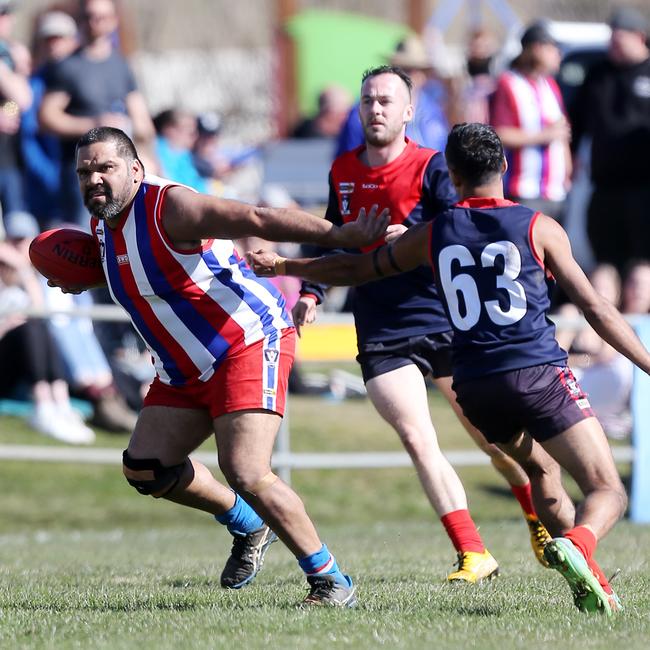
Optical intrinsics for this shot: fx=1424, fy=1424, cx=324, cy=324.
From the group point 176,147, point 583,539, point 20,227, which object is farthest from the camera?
point 176,147

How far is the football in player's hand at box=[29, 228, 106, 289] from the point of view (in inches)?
248

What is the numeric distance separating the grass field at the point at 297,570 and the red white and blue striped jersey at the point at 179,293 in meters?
1.07

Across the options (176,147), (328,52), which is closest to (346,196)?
(176,147)

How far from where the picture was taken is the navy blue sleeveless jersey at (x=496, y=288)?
554cm

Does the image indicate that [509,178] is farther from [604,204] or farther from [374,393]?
[374,393]

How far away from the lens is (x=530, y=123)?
11562 millimetres

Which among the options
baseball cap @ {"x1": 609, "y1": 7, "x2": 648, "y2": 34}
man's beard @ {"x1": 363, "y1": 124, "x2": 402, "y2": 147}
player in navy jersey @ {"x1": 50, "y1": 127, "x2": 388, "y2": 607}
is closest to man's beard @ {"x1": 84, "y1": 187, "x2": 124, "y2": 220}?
player in navy jersey @ {"x1": 50, "y1": 127, "x2": 388, "y2": 607}

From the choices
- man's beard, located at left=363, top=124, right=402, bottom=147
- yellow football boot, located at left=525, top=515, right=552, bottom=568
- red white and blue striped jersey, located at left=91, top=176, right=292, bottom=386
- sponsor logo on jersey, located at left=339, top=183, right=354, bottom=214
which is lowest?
yellow football boot, located at left=525, top=515, right=552, bottom=568

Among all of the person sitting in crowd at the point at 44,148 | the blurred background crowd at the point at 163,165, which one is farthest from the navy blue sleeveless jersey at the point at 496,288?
the person sitting in crowd at the point at 44,148

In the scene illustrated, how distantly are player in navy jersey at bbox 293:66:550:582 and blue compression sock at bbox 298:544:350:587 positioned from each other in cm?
104

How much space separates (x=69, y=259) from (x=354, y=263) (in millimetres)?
1341

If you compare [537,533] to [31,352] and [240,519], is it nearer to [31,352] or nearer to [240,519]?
[240,519]

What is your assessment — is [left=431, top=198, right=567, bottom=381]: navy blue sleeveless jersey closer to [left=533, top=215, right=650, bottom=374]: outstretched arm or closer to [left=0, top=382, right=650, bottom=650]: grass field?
[left=533, top=215, right=650, bottom=374]: outstretched arm

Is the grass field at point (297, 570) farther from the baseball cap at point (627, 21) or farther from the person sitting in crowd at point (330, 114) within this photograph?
the person sitting in crowd at point (330, 114)
